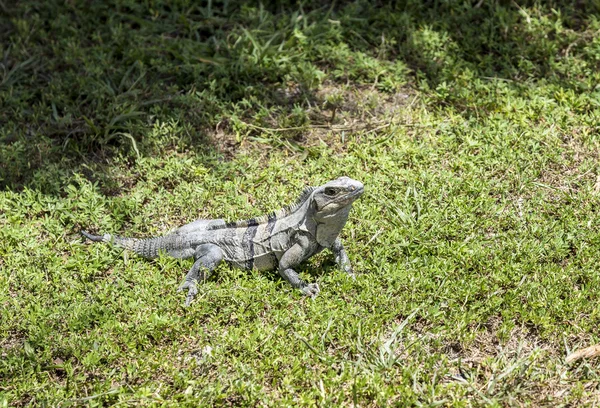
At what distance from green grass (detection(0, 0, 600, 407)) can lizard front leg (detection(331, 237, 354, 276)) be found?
0.35ft

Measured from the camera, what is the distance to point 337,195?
566cm

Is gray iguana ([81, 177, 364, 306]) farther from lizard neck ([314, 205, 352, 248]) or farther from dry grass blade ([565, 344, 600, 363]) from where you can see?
dry grass blade ([565, 344, 600, 363])

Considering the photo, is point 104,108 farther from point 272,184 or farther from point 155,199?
point 272,184

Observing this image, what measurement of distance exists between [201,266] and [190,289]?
21cm

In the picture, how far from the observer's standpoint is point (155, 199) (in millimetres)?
7004

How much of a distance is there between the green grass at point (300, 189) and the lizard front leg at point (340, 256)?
0.35 ft

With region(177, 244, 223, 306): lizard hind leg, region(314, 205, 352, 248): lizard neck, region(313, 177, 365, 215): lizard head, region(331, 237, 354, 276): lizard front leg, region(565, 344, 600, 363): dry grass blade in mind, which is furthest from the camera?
region(331, 237, 354, 276): lizard front leg

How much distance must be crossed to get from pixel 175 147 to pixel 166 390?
317 cm

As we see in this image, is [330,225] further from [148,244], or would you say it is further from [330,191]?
[148,244]

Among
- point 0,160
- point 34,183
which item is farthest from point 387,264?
point 0,160

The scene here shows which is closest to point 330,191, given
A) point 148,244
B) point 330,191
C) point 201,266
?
point 330,191

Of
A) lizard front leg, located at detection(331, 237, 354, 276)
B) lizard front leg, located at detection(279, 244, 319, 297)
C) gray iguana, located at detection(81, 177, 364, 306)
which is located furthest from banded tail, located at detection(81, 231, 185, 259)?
lizard front leg, located at detection(331, 237, 354, 276)

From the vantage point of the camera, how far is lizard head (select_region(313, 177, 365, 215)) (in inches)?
222

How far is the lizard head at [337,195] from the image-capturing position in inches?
222
